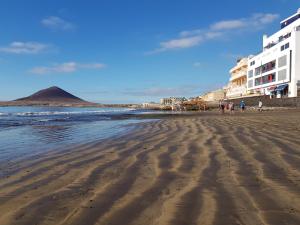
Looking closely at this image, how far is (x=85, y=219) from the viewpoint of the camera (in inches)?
138

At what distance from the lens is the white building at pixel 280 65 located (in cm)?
4919

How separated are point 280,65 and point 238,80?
105 feet

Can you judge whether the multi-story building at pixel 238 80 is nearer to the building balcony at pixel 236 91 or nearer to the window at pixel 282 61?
the building balcony at pixel 236 91

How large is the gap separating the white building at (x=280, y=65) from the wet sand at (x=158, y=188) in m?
45.4

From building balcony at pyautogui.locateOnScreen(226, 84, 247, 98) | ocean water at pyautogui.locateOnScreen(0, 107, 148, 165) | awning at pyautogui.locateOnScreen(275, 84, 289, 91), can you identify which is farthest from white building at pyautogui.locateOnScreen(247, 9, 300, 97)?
ocean water at pyautogui.locateOnScreen(0, 107, 148, 165)

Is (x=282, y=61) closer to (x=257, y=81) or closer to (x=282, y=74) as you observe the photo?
(x=282, y=74)

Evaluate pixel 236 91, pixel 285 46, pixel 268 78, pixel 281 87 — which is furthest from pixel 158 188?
pixel 236 91

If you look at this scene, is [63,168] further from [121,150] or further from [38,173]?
[121,150]

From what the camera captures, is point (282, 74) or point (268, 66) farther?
point (268, 66)

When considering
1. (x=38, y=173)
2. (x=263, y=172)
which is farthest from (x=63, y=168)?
(x=263, y=172)

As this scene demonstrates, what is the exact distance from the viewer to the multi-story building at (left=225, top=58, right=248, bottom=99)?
256 feet

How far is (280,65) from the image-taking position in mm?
54500

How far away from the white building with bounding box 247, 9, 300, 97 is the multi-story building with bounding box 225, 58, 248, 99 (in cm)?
567

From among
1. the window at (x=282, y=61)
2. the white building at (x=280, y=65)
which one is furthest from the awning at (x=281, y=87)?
the window at (x=282, y=61)
